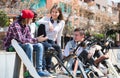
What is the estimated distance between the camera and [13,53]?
6.95 meters

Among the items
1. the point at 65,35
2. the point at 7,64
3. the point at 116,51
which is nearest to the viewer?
the point at 7,64

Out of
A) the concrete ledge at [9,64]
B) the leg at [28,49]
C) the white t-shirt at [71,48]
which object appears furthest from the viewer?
the white t-shirt at [71,48]

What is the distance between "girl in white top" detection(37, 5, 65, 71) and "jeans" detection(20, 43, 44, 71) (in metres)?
0.63

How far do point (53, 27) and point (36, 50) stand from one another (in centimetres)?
106

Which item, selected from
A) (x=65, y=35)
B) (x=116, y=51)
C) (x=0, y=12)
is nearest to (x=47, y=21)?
(x=116, y=51)

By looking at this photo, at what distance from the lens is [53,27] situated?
26.7 ft

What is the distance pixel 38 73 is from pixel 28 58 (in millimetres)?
509

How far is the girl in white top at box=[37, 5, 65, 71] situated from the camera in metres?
8.01

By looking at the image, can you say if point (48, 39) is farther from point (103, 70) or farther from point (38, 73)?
point (103, 70)

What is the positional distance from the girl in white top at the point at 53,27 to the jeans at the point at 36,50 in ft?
2.05

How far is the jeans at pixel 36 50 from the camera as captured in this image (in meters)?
7.00

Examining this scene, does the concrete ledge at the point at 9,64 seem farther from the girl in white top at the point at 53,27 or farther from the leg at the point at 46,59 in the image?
the girl in white top at the point at 53,27

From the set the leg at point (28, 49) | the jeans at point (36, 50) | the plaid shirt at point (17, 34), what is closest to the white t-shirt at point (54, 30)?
the plaid shirt at point (17, 34)

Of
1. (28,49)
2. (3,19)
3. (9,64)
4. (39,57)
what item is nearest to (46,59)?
(39,57)
